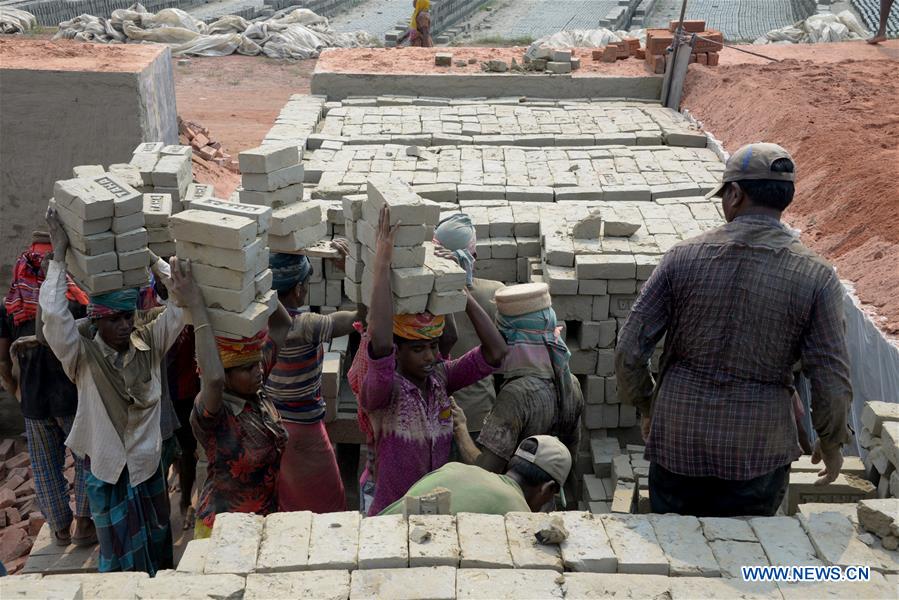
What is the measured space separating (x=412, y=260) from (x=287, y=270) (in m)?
0.98

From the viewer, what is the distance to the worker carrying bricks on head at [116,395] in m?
4.33

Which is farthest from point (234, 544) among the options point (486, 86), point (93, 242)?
point (486, 86)

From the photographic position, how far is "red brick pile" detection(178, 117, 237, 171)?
13.3 metres

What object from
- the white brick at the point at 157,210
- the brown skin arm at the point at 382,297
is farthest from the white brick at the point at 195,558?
the white brick at the point at 157,210

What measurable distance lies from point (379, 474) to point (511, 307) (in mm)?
1048

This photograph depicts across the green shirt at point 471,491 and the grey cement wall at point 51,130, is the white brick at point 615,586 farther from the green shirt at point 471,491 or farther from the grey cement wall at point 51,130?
the grey cement wall at point 51,130

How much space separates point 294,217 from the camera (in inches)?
200

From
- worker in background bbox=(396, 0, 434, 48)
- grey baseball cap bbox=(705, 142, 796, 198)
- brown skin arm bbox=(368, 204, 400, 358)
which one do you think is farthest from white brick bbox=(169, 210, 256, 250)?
worker in background bbox=(396, 0, 434, 48)

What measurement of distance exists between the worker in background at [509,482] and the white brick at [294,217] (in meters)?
1.71

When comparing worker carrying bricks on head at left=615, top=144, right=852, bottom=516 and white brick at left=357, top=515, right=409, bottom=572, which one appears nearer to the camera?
white brick at left=357, top=515, right=409, bottom=572

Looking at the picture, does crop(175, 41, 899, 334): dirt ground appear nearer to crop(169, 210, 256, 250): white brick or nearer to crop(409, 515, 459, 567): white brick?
crop(409, 515, 459, 567): white brick

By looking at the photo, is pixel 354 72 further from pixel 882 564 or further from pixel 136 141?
pixel 882 564

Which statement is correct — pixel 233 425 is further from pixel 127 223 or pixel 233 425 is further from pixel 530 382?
pixel 530 382

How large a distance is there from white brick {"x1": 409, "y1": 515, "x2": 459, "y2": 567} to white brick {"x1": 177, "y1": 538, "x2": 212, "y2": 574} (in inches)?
30.7
